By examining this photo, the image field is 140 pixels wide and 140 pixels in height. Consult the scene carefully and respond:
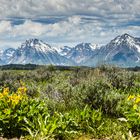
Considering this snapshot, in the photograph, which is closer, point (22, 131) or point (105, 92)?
point (22, 131)

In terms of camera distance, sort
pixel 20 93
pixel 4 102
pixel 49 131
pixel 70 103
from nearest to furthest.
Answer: pixel 49 131
pixel 4 102
pixel 20 93
pixel 70 103

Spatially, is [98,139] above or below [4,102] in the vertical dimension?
below

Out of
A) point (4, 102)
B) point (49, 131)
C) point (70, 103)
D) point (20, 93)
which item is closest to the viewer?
point (49, 131)

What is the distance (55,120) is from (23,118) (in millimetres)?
879

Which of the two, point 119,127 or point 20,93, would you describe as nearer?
point 119,127

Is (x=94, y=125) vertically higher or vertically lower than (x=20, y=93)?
lower

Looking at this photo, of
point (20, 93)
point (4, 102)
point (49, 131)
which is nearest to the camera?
point (49, 131)

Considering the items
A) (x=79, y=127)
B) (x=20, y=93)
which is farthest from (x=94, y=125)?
(x=20, y=93)

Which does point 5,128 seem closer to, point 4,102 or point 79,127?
point 4,102

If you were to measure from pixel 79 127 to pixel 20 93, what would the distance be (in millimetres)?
2207

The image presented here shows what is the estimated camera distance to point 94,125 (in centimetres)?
1146

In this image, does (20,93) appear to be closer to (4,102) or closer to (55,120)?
(4,102)

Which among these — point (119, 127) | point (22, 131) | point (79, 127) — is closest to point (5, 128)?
point (22, 131)

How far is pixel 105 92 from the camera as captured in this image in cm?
1414
